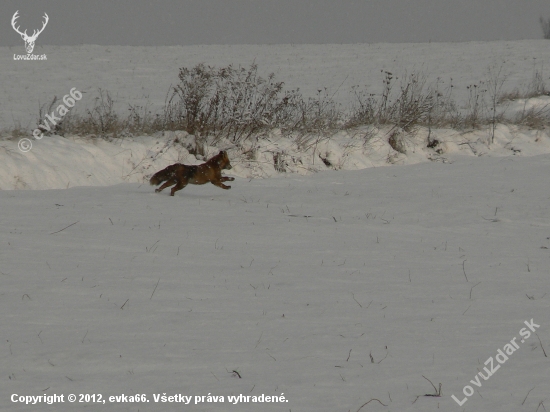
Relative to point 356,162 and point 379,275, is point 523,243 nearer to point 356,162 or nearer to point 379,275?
point 379,275

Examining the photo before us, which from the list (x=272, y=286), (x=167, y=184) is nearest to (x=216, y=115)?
(x=167, y=184)

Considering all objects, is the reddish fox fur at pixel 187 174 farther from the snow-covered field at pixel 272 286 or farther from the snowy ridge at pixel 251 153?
the snowy ridge at pixel 251 153

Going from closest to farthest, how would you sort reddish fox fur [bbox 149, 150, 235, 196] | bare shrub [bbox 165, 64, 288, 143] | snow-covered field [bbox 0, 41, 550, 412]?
1. snow-covered field [bbox 0, 41, 550, 412]
2. reddish fox fur [bbox 149, 150, 235, 196]
3. bare shrub [bbox 165, 64, 288, 143]

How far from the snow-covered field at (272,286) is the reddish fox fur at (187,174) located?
7.8 inches

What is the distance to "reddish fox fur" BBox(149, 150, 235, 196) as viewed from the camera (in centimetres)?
861

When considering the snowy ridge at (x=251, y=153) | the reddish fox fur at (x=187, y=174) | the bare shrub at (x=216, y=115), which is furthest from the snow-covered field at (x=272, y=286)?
the bare shrub at (x=216, y=115)

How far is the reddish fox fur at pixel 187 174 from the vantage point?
861 centimetres

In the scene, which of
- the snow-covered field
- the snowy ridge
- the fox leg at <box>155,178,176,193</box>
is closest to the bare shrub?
the snowy ridge

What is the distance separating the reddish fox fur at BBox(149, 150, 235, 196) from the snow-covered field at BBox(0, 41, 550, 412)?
199 mm

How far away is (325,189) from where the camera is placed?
10086 mm

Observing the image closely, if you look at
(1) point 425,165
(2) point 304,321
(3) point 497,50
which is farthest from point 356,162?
(3) point 497,50

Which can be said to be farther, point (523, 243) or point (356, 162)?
point (356, 162)

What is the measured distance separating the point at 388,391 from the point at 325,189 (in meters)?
7.07

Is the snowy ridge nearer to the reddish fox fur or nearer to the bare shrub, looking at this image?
the bare shrub
